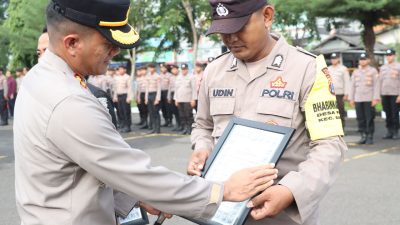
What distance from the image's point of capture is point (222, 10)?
202 centimetres

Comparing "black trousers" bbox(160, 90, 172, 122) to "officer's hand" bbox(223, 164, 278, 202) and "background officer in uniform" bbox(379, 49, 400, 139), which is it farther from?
"officer's hand" bbox(223, 164, 278, 202)

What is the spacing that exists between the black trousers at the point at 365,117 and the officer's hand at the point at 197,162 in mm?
8517

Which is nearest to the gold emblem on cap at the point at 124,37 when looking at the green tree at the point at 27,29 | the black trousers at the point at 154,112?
the black trousers at the point at 154,112

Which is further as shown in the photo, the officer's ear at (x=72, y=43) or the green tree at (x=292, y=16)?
the green tree at (x=292, y=16)

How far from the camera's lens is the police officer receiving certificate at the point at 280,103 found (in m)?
1.83

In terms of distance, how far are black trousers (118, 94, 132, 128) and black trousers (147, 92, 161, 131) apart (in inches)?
30.7

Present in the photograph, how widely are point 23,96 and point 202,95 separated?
923mm

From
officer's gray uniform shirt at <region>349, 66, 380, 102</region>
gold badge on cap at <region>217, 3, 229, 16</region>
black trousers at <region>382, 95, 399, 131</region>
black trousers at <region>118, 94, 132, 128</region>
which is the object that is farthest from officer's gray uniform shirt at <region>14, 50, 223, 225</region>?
black trousers at <region>118, 94, 132, 128</region>

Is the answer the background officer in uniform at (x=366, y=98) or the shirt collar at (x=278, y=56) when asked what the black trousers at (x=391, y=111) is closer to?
the background officer in uniform at (x=366, y=98)

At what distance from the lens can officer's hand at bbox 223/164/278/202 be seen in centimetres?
171

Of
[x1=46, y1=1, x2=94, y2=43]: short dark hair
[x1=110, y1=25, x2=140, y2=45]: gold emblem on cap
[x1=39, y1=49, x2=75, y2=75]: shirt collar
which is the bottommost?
[x1=39, y1=49, x2=75, y2=75]: shirt collar

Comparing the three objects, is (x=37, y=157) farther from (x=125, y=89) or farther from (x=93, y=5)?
(x=125, y=89)

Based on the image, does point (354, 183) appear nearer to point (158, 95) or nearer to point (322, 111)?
point (322, 111)

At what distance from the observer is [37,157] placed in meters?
1.58
